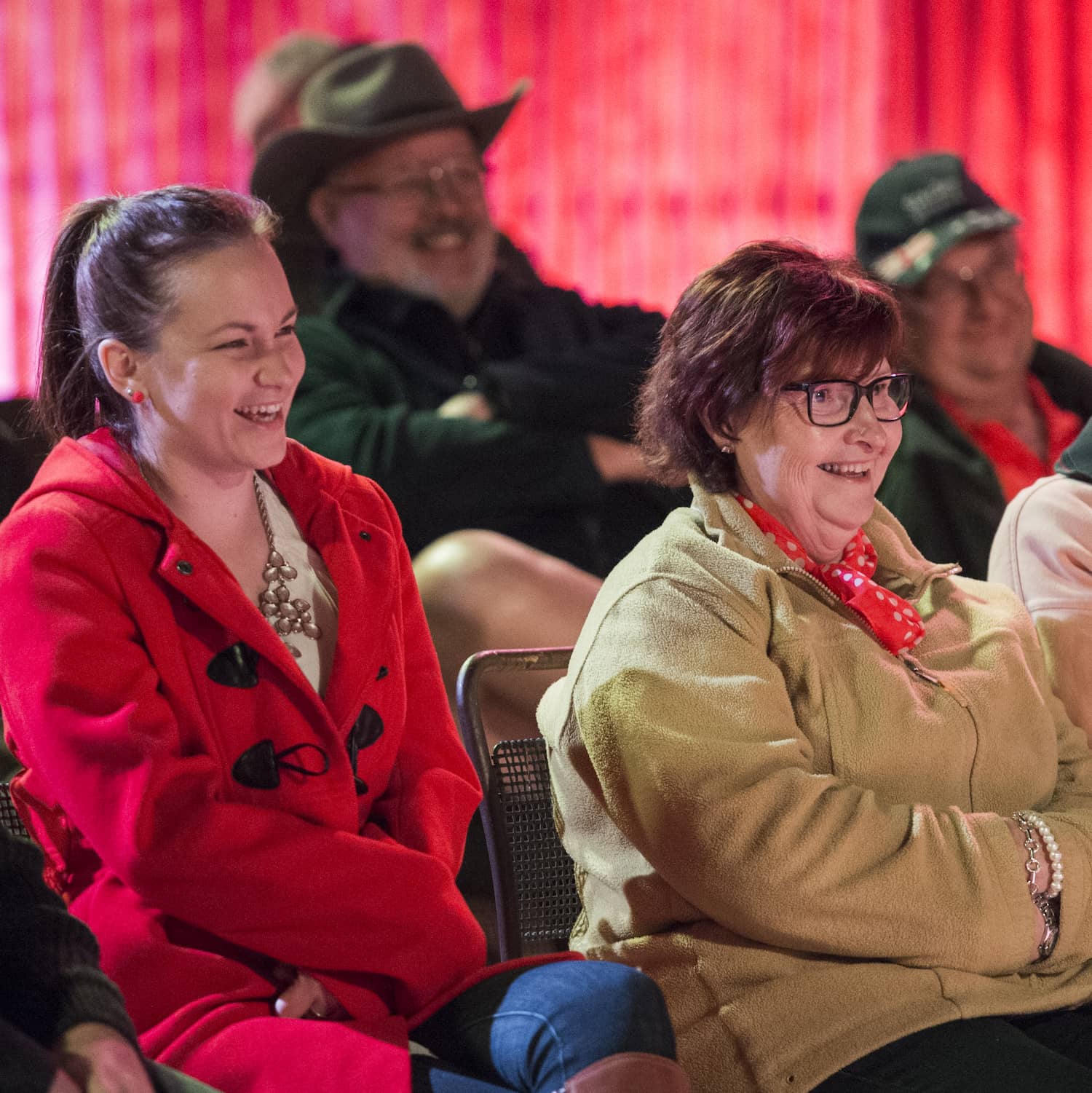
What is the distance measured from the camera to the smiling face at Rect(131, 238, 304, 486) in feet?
5.12

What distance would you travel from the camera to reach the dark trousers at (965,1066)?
4.90ft

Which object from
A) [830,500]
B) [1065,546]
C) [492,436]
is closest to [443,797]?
[830,500]

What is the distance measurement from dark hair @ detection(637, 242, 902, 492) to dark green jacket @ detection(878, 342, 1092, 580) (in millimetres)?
1022

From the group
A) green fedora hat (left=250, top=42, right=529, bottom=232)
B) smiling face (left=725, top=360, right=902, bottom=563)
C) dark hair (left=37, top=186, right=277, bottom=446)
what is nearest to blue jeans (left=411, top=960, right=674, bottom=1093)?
smiling face (left=725, top=360, right=902, bottom=563)

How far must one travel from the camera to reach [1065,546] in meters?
2.03

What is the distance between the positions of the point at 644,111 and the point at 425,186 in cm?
139

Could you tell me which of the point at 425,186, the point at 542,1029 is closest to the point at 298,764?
the point at 542,1029

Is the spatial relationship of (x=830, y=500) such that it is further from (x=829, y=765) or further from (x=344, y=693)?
(x=344, y=693)

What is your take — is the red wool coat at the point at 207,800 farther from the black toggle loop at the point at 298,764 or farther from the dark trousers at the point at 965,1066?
the dark trousers at the point at 965,1066

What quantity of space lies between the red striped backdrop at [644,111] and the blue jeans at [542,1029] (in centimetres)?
298

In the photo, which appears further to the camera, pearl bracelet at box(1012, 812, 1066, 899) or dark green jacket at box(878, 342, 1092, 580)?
dark green jacket at box(878, 342, 1092, 580)

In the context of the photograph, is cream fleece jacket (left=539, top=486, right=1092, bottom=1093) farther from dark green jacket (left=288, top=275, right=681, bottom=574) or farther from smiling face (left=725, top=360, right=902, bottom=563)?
dark green jacket (left=288, top=275, right=681, bottom=574)

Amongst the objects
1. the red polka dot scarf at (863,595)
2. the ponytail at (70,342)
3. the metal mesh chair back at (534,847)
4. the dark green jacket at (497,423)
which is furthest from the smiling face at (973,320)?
the ponytail at (70,342)

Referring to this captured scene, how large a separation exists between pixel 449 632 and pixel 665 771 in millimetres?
1278
